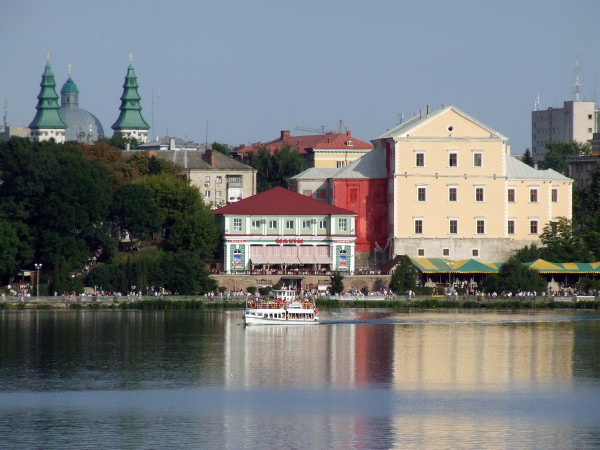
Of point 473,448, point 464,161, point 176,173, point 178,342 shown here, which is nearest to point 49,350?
point 178,342

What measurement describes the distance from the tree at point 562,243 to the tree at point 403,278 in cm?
954

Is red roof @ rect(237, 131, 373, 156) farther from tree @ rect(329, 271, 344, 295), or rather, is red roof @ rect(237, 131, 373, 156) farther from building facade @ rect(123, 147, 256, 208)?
tree @ rect(329, 271, 344, 295)

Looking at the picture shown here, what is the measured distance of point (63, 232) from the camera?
9538 centimetres

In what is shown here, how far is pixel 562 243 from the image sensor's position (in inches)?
3971

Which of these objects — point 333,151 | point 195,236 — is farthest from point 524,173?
point 333,151

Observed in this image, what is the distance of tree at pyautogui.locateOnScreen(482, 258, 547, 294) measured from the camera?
9456cm

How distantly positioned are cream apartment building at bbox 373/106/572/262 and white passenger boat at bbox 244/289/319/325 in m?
18.1

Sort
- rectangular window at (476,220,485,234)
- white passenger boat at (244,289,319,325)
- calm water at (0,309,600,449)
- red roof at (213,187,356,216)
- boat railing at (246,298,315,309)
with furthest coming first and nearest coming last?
rectangular window at (476,220,485,234), red roof at (213,187,356,216), boat railing at (246,298,315,309), white passenger boat at (244,289,319,325), calm water at (0,309,600,449)

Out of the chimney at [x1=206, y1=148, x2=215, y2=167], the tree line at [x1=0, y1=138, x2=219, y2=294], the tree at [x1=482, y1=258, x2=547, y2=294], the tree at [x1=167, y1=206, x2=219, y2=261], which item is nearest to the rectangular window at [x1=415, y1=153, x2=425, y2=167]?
the tree at [x1=482, y1=258, x2=547, y2=294]

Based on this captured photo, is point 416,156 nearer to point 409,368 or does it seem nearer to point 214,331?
point 214,331

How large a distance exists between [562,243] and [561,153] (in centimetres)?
7259

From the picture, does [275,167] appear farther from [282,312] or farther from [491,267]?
[282,312]

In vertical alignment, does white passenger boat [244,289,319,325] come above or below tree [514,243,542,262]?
below

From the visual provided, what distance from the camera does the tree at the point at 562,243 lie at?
9988 centimetres
